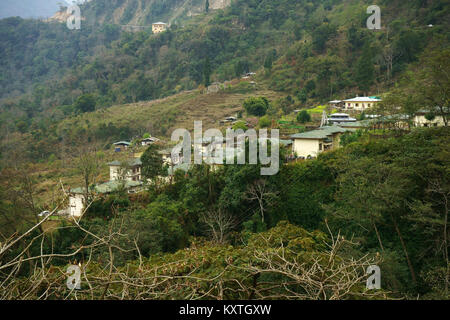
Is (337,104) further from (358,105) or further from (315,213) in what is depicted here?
(315,213)

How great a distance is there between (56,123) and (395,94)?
30.3 metres

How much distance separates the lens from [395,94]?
44.4 feet

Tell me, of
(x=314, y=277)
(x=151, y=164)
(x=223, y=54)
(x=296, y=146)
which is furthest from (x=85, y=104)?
(x=314, y=277)

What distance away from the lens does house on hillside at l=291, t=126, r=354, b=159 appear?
1455 centimetres

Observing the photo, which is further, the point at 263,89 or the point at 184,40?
the point at 184,40

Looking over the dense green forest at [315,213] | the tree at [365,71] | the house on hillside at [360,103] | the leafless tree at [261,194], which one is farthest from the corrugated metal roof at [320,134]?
the tree at [365,71]

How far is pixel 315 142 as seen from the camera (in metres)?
14.6

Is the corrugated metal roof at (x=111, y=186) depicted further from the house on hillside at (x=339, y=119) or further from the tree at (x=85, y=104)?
the tree at (x=85, y=104)

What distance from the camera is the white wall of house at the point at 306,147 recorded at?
14.6m

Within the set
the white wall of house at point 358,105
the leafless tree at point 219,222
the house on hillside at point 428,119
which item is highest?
the white wall of house at point 358,105

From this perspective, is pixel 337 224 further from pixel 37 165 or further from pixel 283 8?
pixel 283 8

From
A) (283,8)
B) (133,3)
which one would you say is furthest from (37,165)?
(133,3)

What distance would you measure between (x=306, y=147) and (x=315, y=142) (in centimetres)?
45
